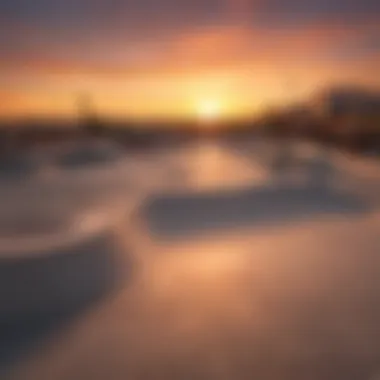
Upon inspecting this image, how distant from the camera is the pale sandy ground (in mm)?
2201

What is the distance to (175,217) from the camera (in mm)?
4574

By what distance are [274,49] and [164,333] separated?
10.7 feet

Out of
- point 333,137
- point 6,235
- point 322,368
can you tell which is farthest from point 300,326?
point 333,137

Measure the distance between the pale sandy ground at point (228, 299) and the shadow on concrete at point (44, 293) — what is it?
0.13ft

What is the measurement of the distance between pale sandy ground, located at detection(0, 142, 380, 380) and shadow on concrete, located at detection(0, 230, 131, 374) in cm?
4

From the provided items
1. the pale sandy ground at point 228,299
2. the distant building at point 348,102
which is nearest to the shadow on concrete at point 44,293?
the pale sandy ground at point 228,299

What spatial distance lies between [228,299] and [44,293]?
1.34 meters

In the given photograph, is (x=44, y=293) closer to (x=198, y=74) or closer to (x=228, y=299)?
(x=228, y=299)

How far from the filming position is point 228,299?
2.85 m

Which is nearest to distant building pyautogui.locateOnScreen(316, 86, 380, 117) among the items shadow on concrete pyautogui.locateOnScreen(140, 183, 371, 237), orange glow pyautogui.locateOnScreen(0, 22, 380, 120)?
orange glow pyautogui.locateOnScreen(0, 22, 380, 120)

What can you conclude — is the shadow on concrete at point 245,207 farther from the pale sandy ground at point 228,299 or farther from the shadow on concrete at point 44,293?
the shadow on concrete at point 44,293

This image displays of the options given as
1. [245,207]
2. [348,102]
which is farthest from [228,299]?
[348,102]

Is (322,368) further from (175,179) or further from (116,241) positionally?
(175,179)

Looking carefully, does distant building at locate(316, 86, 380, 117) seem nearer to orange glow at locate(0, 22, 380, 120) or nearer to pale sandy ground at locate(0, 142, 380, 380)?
orange glow at locate(0, 22, 380, 120)
